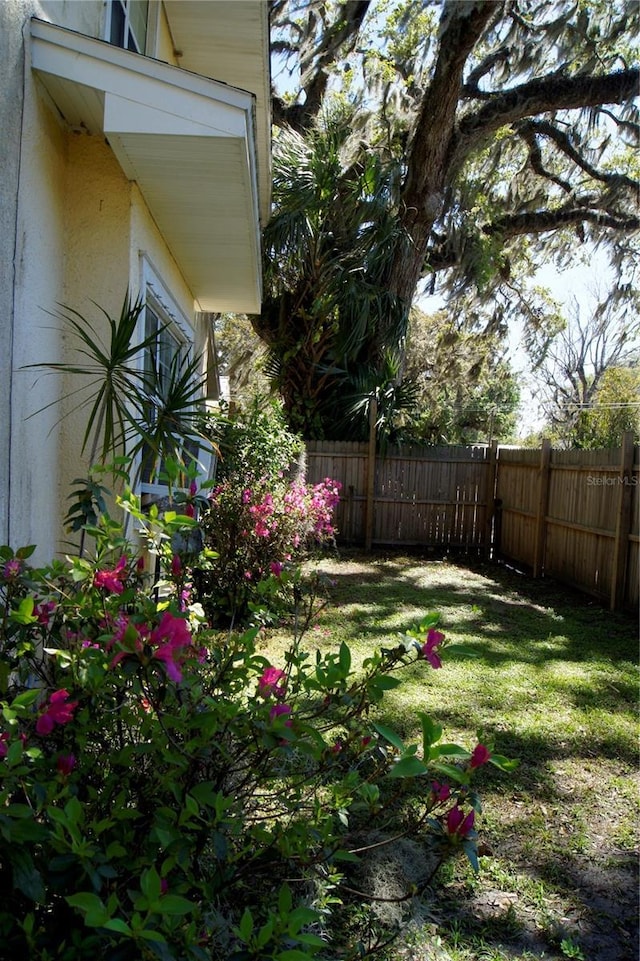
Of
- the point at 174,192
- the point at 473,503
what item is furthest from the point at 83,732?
the point at 473,503

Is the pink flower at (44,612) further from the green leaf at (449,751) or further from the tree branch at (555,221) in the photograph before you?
the tree branch at (555,221)

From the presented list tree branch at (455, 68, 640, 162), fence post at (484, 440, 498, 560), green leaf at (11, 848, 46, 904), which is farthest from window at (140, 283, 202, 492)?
tree branch at (455, 68, 640, 162)

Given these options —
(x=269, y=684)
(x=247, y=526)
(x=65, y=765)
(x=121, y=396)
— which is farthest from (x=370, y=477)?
(x=65, y=765)

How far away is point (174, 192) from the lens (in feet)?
12.8

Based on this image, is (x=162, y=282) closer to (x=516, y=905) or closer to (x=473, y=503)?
(x=516, y=905)

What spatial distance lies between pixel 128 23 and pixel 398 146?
915 centimetres

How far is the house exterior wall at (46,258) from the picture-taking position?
294 cm

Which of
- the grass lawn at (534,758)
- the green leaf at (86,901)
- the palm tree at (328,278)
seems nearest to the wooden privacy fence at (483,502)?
the palm tree at (328,278)

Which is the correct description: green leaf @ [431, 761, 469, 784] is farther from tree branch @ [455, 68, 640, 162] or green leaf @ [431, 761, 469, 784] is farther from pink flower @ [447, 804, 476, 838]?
tree branch @ [455, 68, 640, 162]

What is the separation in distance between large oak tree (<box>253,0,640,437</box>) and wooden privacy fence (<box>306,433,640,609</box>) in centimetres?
102

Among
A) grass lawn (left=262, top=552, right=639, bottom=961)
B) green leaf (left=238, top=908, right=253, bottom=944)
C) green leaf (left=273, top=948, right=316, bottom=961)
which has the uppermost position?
green leaf (left=238, top=908, right=253, bottom=944)

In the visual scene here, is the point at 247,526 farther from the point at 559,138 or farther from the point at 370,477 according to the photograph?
the point at 559,138

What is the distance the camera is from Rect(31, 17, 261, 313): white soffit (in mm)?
3141

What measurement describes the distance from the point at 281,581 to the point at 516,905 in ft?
5.59
